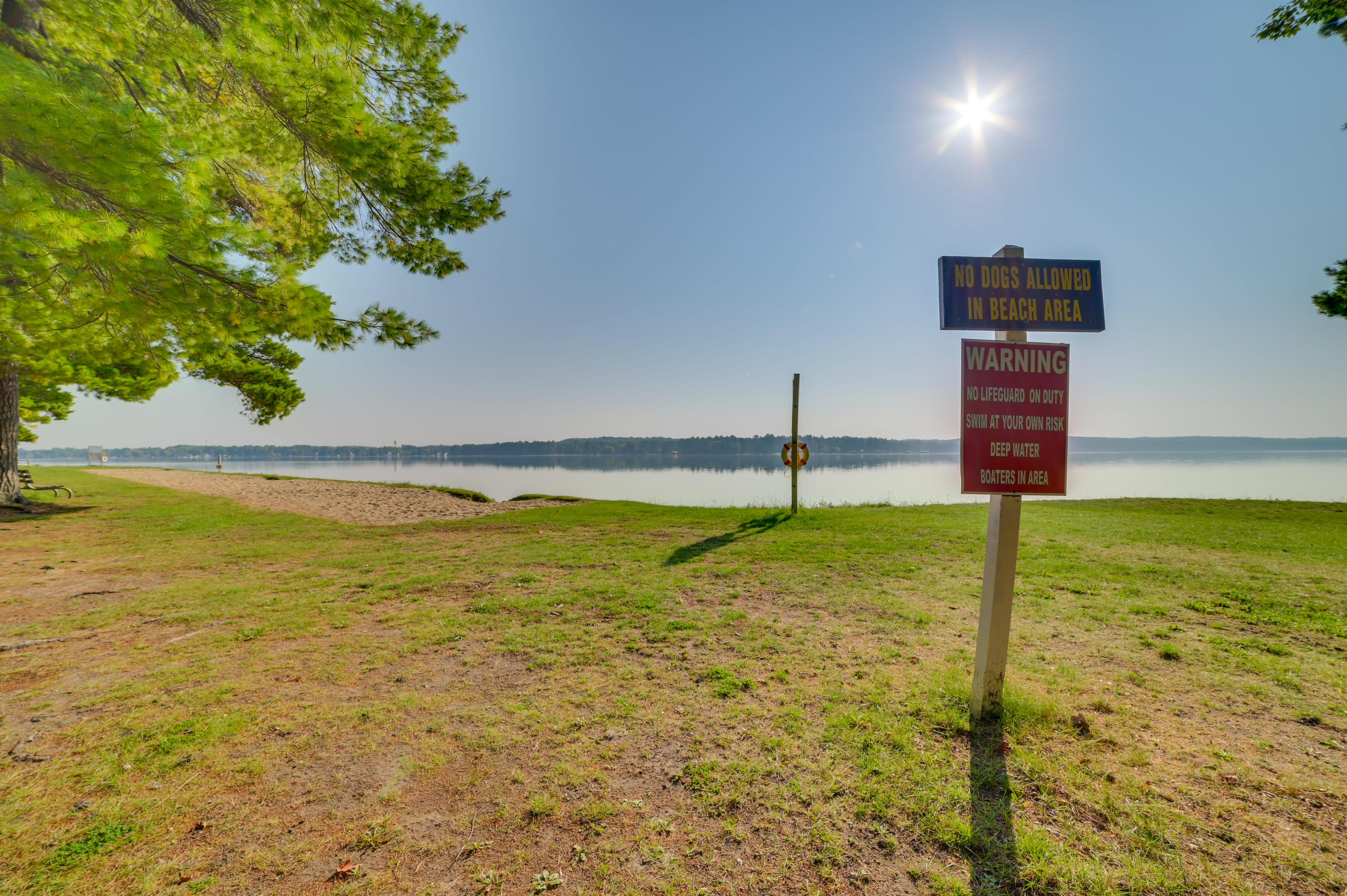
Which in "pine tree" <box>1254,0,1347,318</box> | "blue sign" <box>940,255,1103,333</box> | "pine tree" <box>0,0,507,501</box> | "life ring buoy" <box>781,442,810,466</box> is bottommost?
"life ring buoy" <box>781,442,810,466</box>

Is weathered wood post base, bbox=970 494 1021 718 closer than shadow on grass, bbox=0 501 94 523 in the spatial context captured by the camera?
Yes

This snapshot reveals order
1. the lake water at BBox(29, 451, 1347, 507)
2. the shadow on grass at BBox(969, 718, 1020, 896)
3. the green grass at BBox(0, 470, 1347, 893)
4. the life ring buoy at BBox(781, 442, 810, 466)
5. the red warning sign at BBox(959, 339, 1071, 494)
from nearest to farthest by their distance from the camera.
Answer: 1. the shadow on grass at BBox(969, 718, 1020, 896)
2. the green grass at BBox(0, 470, 1347, 893)
3. the red warning sign at BBox(959, 339, 1071, 494)
4. the life ring buoy at BBox(781, 442, 810, 466)
5. the lake water at BBox(29, 451, 1347, 507)

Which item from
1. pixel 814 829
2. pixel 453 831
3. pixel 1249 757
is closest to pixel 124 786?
pixel 453 831

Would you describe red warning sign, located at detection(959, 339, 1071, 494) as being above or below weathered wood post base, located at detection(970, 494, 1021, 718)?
above

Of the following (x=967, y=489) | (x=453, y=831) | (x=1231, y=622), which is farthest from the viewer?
(x=1231, y=622)

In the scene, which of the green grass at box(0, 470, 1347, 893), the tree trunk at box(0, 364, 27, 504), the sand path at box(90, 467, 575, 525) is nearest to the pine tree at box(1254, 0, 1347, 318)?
the green grass at box(0, 470, 1347, 893)

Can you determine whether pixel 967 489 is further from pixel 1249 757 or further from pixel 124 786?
pixel 124 786

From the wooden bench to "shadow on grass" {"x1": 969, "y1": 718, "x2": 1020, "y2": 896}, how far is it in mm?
24393

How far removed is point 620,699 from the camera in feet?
13.5

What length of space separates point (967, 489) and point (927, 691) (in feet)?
5.94

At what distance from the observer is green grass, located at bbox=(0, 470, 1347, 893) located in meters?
2.47

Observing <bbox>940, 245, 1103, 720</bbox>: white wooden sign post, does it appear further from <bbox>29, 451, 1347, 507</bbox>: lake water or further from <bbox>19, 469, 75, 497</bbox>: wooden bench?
<bbox>19, 469, 75, 497</bbox>: wooden bench

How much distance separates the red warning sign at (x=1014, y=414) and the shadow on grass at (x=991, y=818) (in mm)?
1795

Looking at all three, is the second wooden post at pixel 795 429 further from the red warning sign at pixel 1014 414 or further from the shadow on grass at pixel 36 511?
the shadow on grass at pixel 36 511
